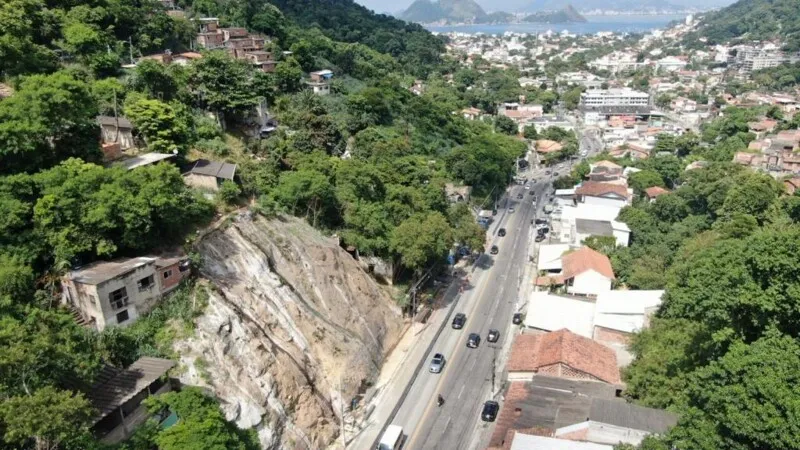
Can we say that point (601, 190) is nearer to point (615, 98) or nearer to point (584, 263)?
point (584, 263)

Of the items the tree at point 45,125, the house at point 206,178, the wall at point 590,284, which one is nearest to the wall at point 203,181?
the house at point 206,178

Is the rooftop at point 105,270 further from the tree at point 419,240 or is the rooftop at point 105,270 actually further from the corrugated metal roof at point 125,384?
the tree at point 419,240

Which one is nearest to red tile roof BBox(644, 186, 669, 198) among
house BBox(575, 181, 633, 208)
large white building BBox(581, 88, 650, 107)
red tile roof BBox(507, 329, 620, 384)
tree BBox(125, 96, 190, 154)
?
house BBox(575, 181, 633, 208)

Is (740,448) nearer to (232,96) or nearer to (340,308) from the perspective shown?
(340,308)

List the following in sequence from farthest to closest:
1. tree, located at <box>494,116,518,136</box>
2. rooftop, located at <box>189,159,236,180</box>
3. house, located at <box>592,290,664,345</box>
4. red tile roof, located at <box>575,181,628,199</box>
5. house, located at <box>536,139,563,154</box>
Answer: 1. tree, located at <box>494,116,518,136</box>
2. house, located at <box>536,139,563,154</box>
3. red tile roof, located at <box>575,181,628,199</box>
4. house, located at <box>592,290,664,345</box>
5. rooftop, located at <box>189,159,236,180</box>

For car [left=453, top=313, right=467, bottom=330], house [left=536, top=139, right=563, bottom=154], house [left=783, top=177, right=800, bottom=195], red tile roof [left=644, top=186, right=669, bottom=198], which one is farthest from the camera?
house [left=536, top=139, right=563, bottom=154]

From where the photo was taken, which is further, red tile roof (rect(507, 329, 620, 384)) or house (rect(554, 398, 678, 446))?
red tile roof (rect(507, 329, 620, 384))

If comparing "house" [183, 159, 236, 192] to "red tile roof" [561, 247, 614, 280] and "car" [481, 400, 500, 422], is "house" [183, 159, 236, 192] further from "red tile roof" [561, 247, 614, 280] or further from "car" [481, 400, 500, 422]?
"red tile roof" [561, 247, 614, 280]
